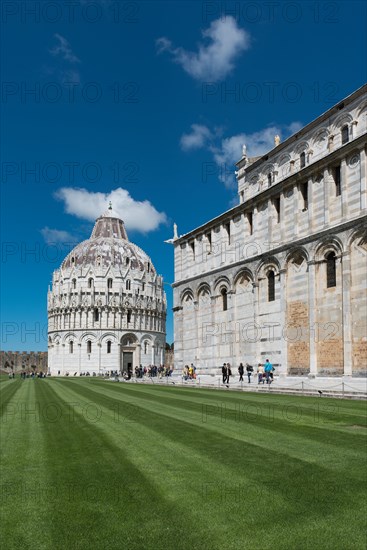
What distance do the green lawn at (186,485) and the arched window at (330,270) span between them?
16.5 meters

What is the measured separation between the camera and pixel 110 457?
30.0 feet

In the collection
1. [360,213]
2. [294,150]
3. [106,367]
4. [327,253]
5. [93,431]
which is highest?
[294,150]

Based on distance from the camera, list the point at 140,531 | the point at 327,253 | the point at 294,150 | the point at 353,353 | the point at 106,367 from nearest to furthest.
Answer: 1. the point at 140,531
2. the point at 353,353
3. the point at 327,253
4. the point at 294,150
5. the point at 106,367

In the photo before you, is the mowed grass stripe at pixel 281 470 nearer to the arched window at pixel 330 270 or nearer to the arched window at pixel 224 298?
the arched window at pixel 330 270

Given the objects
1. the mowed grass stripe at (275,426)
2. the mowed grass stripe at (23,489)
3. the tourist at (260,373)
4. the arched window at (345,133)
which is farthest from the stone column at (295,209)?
the mowed grass stripe at (23,489)

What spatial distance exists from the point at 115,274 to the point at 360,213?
89.2m

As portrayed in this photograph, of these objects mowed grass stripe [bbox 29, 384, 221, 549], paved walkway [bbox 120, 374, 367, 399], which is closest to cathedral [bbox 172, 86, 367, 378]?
paved walkway [bbox 120, 374, 367, 399]

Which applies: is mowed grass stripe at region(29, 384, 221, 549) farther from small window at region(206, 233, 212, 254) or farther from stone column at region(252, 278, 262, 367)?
small window at region(206, 233, 212, 254)

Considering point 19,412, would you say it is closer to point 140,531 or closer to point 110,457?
point 110,457

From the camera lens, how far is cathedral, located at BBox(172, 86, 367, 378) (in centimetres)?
2727

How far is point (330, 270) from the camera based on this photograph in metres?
29.0

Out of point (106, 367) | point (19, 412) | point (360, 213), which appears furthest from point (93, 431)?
point (106, 367)

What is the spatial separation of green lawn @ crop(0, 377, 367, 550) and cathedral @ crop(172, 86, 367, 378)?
1557 centimetres

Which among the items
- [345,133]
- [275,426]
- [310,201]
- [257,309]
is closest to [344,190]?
[310,201]
